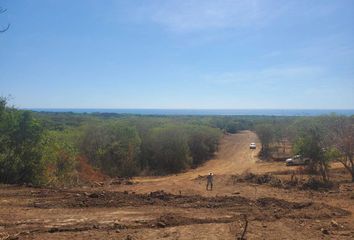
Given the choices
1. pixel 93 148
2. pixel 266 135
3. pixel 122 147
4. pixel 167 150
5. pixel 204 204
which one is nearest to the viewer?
pixel 204 204

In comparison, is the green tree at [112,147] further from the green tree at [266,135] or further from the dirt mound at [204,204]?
the green tree at [266,135]

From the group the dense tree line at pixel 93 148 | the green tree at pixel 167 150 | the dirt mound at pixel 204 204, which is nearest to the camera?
the dirt mound at pixel 204 204

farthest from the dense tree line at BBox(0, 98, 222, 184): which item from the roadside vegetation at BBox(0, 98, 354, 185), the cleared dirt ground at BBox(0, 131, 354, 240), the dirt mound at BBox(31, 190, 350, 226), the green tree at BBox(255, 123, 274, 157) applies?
the green tree at BBox(255, 123, 274, 157)

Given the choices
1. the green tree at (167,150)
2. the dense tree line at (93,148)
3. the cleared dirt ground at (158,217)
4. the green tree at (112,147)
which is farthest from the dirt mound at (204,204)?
the green tree at (167,150)

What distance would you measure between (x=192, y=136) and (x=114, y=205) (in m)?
46.2

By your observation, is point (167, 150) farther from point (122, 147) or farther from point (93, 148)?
point (93, 148)

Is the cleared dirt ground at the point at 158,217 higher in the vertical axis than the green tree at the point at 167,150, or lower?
higher

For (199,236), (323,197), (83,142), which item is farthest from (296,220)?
(83,142)

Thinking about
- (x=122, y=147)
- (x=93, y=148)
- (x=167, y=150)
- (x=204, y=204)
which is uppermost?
(x=204, y=204)

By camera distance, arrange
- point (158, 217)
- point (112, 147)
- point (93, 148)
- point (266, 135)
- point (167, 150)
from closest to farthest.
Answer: point (158, 217) < point (112, 147) < point (93, 148) < point (167, 150) < point (266, 135)

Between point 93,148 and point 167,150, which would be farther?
point 167,150

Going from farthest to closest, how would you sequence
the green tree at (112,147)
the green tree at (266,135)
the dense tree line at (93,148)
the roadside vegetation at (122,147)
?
the green tree at (266,135), the green tree at (112,147), the roadside vegetation at (122,147), the dense tree line at (93,148)

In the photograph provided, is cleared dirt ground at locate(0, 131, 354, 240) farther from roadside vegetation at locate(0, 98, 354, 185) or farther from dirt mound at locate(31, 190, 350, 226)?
roadside vegetation at locate(0, 98, 354, 185)

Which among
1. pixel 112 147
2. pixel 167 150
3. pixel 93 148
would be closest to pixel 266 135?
pixel 167 150
